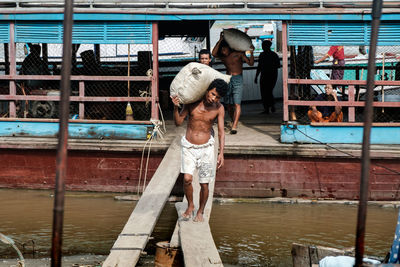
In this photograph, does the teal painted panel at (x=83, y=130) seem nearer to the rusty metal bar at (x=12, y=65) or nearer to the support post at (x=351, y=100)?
the rusty metal bar at (x=12, y=65)

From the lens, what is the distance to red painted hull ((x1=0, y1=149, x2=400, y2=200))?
31.8 feet

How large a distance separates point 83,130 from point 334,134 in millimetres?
4180

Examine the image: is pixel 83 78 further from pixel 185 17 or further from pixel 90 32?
pixel 185 17

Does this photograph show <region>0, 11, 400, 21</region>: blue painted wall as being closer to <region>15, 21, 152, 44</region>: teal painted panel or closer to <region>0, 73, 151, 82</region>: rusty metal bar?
<region>15, 21, 152, 44</region>: teal painted panel

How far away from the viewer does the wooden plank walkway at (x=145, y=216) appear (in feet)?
20.2

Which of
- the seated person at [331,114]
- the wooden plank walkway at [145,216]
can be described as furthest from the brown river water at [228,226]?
the seated person at [331,114]

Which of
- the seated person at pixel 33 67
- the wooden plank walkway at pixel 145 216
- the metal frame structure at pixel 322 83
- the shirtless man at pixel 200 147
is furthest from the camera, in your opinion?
the seated person at pixel 33 67

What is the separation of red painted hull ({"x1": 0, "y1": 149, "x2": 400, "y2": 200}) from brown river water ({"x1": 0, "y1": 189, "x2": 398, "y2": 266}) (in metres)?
0.21

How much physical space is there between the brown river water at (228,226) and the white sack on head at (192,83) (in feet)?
6.70

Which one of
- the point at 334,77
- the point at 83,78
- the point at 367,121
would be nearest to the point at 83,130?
the point at 83,78

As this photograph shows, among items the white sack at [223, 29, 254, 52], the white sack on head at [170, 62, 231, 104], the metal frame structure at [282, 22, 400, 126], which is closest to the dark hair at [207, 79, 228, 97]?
the white sack on head at [170, 62, 231, 104]

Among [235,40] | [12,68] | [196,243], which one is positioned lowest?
[196,243]

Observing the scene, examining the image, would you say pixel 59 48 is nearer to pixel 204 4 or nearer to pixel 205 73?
pixel 204 4

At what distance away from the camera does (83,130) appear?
33.7 ft
